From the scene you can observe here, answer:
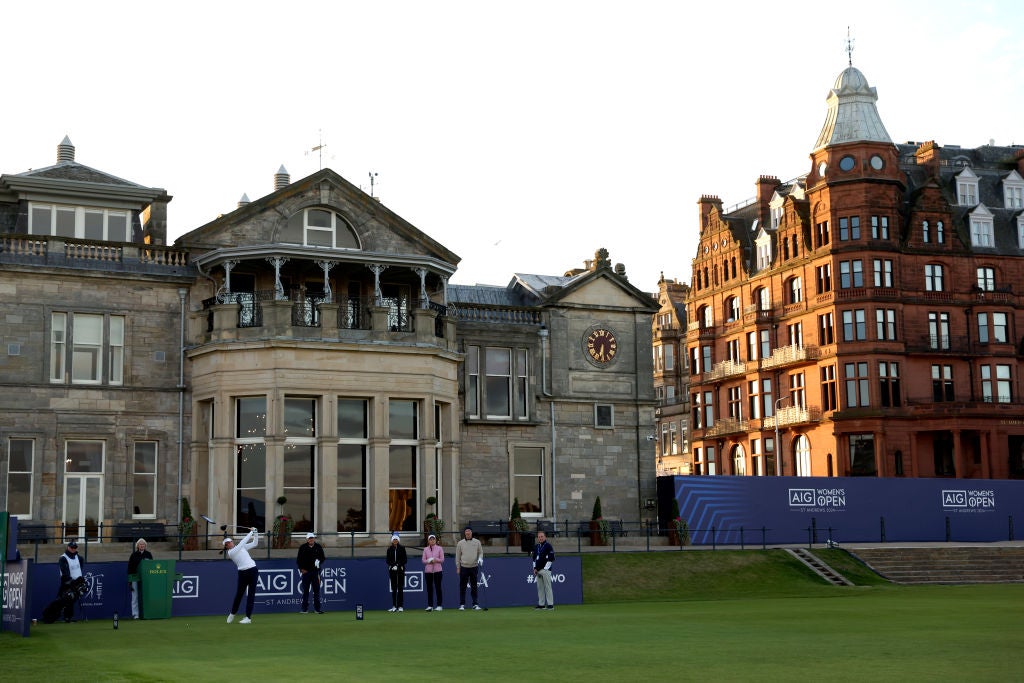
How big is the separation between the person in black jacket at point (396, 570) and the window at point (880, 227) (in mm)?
48869

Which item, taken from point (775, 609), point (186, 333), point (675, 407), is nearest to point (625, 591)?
point (775, 609)

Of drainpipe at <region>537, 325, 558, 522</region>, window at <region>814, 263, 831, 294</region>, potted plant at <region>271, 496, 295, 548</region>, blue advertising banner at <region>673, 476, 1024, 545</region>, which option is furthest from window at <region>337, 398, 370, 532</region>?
window at <region>814, 263, 831, 294</region>

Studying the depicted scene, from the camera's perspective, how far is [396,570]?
2948 centimetres

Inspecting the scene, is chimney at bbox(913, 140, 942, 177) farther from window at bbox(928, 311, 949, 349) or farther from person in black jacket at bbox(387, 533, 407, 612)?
person in black jacket at bbox(387, 533, 407, 612)

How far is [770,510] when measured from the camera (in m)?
47.7

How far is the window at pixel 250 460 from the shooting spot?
39.0 metres

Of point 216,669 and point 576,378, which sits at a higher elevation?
point 576,378

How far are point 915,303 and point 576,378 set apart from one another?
32.1 meters

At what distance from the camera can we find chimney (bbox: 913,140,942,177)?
246 feet

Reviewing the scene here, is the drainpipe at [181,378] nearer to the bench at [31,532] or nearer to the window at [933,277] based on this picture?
the bench at [31,532]

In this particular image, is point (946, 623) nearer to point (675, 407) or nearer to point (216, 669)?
point (216, 669)

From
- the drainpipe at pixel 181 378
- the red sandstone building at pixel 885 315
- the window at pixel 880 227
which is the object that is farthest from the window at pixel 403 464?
the window at pixel 880 227

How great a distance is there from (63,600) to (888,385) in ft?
176

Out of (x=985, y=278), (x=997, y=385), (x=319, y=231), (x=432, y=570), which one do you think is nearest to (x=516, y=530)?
(x=319, y=231)
